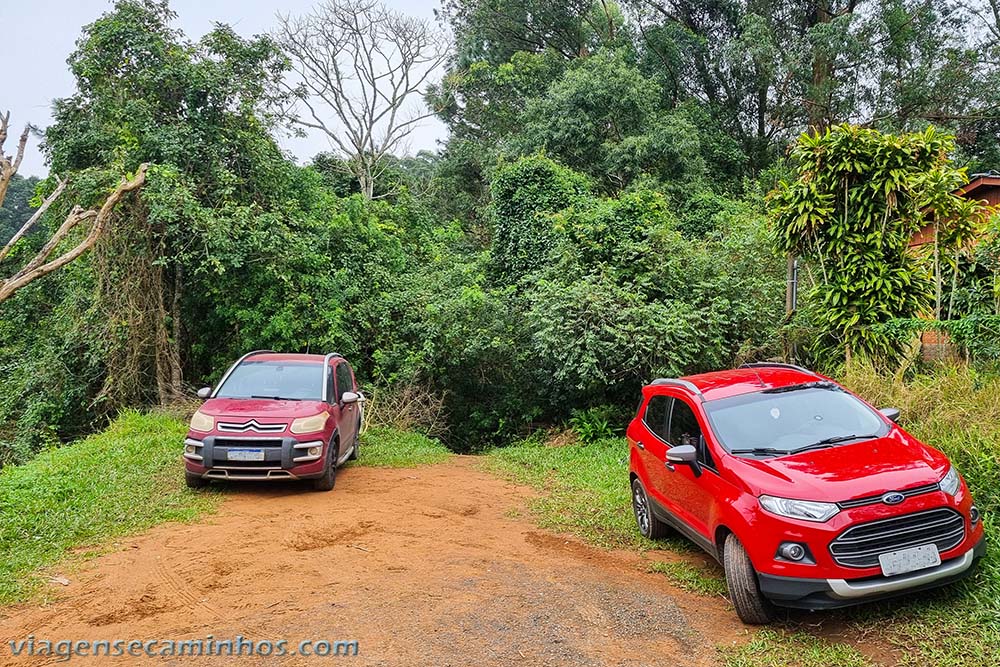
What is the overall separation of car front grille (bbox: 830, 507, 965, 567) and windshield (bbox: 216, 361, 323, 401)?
6718 mm

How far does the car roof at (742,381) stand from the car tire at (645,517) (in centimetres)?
113

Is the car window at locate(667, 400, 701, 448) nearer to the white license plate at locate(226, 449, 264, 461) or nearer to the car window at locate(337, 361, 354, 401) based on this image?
the white license plate at locate(226, 449, 264, 461)

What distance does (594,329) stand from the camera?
12375 millimetres

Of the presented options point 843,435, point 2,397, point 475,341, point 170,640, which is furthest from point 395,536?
point 2,397

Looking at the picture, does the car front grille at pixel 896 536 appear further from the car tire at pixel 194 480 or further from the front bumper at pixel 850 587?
the car tire at pixel 194 480

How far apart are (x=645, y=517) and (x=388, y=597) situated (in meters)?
2.82

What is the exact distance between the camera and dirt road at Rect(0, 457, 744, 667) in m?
4.41

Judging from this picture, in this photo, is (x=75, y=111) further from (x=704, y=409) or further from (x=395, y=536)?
(x=704, y=409)

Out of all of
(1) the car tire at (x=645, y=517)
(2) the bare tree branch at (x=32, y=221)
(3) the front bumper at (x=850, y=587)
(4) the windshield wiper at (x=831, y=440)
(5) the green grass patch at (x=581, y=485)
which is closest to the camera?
(3) the front bumper at (x=850, y=587)

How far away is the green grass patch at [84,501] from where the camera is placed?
20.7 feet

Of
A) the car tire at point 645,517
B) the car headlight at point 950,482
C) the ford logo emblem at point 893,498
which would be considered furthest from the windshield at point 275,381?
the car headlight at point 950,482

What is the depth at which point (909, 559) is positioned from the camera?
14.5 feet

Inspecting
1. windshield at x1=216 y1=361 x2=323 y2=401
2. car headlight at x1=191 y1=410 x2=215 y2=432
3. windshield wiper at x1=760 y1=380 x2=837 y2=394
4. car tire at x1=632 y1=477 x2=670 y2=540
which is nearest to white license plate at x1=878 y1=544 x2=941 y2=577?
windshield wiper at x1=760 y1=380 x2=837 y2=394

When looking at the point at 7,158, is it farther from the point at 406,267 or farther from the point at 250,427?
the point at 406,267
